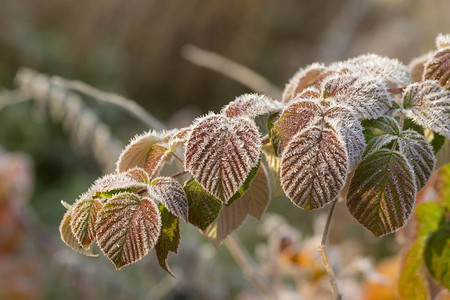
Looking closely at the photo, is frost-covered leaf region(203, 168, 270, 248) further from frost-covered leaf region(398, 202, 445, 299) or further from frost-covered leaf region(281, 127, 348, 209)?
frost-covered leaf region(398, 202, 445, 299)

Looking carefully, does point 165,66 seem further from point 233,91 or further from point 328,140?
point 328,140

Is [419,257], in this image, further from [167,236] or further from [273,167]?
[167,236]

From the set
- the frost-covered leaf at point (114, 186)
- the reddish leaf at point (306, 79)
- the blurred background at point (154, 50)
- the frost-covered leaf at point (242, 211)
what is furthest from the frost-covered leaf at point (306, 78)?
the blurred background at point (154, 50)

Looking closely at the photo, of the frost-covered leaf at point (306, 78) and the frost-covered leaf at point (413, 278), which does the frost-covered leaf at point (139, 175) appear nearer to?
the frost-covered leaf at point (306, 78)

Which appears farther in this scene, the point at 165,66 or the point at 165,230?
the point at 165,66

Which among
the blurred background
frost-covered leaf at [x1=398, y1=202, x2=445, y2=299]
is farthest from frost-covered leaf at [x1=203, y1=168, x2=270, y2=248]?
the blurred background

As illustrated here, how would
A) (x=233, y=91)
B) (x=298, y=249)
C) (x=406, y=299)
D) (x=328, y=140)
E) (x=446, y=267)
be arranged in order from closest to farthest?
(x=328, y=140) → (x=446, y=267) → (x=406, y=299) → (x=298, y=249) → (x=233, y=91)

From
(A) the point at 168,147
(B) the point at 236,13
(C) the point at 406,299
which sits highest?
(B) the point at 236,13

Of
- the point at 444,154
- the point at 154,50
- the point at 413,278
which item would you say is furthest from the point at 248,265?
the point at 154,50

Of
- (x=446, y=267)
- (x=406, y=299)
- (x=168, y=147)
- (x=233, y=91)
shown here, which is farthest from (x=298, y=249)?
(x=233, y=91)
